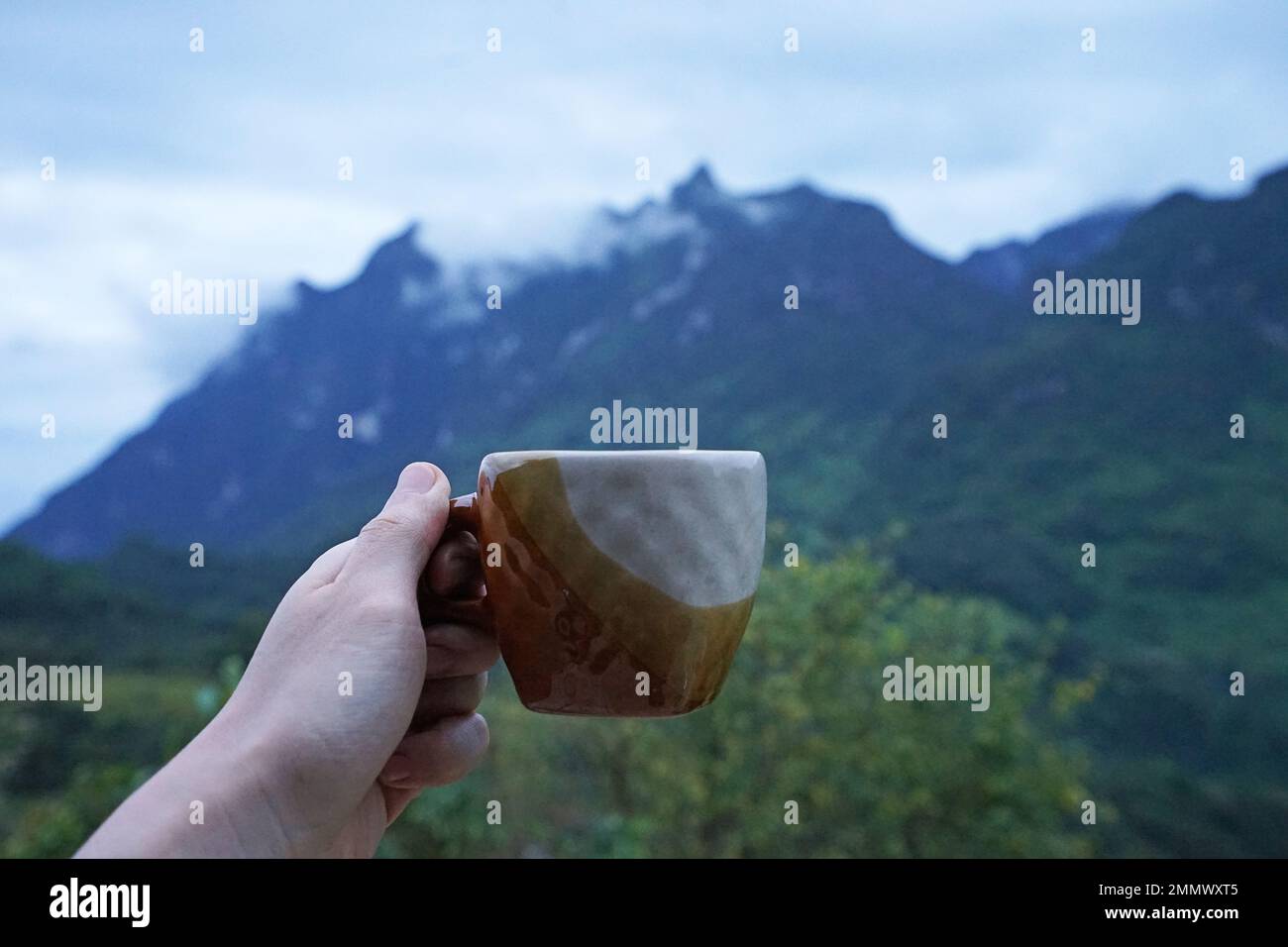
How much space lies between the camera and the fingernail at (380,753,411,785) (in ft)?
3.01

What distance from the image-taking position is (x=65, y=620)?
7094 millimetres

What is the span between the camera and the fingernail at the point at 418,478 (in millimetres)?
870

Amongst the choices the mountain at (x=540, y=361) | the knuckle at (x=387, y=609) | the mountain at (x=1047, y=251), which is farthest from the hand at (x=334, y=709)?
the mountain at (x=1047, y=251)

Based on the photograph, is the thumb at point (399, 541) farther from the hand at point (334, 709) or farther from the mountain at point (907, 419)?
the mountain at point (907, 419)

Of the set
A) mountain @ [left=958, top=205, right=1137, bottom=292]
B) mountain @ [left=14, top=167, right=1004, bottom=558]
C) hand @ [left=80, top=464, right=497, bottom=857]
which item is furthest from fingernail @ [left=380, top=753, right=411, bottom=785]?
mountain @ [left=958, top=205, right=1137, bottom=292]

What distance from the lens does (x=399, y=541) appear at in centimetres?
82

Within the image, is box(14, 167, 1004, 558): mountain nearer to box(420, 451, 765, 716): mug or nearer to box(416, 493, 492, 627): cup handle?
box(416, 493, 492, 627): cup handle

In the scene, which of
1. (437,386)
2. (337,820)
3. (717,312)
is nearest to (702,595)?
(337,820)

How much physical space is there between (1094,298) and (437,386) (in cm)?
546

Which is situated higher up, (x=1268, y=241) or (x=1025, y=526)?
(x=1268, y=241)
